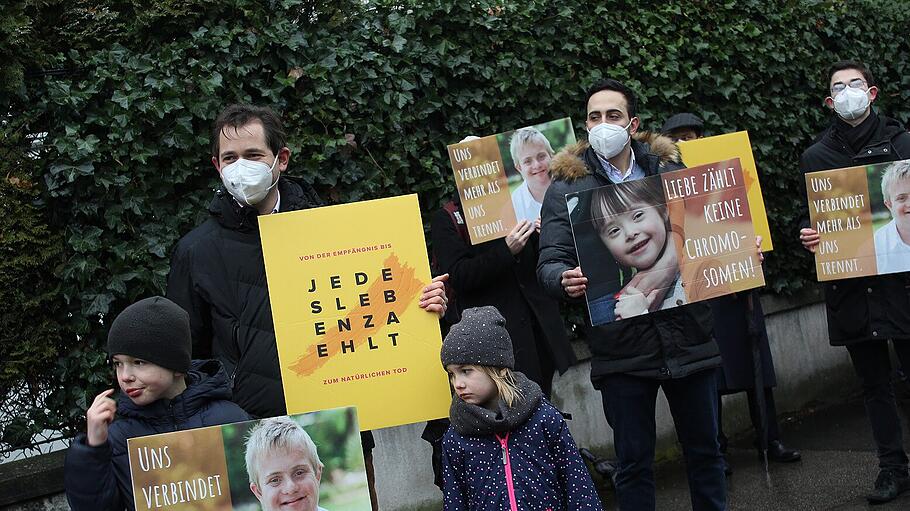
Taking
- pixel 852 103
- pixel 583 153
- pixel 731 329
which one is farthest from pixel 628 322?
pixel 731 329

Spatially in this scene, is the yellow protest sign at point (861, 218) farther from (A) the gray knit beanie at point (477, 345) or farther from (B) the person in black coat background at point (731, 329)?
(A) the gray knit beanie at point (477, 345)

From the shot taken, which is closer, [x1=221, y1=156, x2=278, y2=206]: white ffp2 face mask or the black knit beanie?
the black knit beanie

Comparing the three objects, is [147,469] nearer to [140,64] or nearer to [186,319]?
[186,319]

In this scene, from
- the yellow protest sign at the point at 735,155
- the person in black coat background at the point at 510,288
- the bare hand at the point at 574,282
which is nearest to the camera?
the bare hand at the point at 574,282

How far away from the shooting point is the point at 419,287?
12.5 feet

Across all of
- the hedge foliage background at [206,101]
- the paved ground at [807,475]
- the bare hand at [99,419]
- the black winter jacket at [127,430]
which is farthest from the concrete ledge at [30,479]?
the paved ground at [807,475]

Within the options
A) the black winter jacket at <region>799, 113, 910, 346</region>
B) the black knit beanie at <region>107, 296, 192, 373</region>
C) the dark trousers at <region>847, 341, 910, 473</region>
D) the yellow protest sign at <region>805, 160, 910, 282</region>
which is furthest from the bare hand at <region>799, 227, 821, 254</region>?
the black knit beanie at <region>107, 296, 192, 373</region>

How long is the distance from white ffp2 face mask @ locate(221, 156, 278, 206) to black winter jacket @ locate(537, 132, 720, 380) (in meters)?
1.33

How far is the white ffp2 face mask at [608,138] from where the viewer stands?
4.63 meters

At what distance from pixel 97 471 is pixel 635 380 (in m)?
2.37

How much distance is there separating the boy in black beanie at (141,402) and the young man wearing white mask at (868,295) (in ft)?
12.8

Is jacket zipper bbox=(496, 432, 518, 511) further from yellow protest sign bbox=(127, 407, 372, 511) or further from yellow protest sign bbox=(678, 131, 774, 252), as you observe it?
yellow protest sign bbox=(678, 131, 774, 252)

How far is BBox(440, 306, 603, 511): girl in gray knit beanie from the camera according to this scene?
3.66m

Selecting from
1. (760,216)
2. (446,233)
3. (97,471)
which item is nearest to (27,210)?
(446,233)
